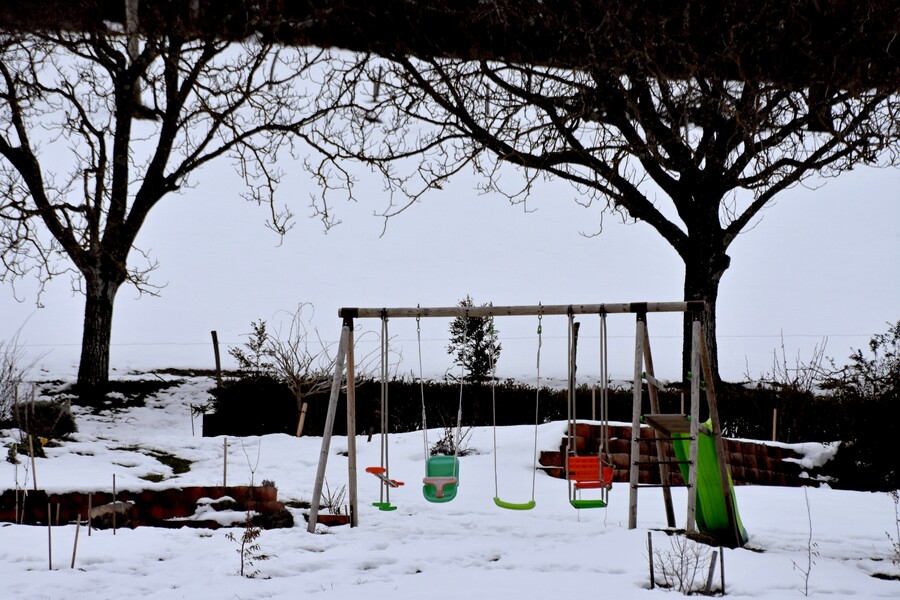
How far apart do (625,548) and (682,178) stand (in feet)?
32.4

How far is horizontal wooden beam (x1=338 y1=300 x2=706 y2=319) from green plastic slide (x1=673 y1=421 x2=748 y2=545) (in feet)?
3.31

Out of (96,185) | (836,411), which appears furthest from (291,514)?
(96,185)

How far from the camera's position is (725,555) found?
628cm

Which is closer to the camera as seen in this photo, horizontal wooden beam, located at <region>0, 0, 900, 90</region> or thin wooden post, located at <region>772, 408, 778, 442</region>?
thin wooden post, located at <region>772, 408, 778, 442</region>

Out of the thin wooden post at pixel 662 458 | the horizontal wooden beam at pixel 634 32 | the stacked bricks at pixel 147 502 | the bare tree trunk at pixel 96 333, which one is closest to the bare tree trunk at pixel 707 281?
the horizontal wooden beam at pixel 634 32

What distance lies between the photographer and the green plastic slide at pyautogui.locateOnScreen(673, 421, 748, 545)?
22.2 feet

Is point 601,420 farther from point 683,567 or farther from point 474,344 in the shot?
point 474,344

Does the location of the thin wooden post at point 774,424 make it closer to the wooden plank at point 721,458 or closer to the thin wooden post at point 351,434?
the wooden plank at point 721,458

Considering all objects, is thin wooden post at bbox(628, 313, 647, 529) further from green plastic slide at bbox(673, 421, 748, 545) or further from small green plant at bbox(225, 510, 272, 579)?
small green plant at bbox(225, 510, 272, 579)

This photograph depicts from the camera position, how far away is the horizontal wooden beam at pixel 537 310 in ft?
22.4

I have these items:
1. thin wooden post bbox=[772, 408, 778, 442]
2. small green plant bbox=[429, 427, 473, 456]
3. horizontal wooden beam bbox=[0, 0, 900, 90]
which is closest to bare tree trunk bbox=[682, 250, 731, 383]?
thin wooden post bbox=[772, 408, 778, 442]

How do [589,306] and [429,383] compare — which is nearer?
[589,306]

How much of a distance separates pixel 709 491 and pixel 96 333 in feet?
43.3

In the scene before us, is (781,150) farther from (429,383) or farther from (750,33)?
(429,383)
